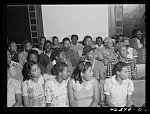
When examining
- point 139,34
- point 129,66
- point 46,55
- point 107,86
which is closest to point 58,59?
point 46,55

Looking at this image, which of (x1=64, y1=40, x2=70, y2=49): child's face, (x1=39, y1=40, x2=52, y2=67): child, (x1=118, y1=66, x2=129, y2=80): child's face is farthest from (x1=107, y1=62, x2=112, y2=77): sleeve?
(x1=39, y1=40, x2=52, y2=67): child

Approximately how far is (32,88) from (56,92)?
7.8 inches

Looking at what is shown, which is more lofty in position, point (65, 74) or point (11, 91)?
point (65, 74)

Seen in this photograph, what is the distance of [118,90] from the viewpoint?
62.4 inches

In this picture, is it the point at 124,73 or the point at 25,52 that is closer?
the point at 124,73

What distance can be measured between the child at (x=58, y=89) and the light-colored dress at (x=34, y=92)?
0.17 ft

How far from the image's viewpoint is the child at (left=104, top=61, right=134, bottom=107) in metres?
1.58

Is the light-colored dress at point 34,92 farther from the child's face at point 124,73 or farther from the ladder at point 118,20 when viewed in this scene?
the ladder at point 118,20

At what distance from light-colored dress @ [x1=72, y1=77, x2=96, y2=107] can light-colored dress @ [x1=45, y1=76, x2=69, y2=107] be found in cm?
8

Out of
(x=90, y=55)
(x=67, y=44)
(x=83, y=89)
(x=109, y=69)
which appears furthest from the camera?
(x=67, y=44)

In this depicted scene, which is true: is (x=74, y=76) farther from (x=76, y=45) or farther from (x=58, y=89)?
(x=76, y=45)

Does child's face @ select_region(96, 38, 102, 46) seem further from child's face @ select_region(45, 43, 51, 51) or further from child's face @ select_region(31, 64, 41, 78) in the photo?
child's face @ select_region(31, 64, 41, 78)

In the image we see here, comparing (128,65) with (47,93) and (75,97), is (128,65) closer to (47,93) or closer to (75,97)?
(75,97)
